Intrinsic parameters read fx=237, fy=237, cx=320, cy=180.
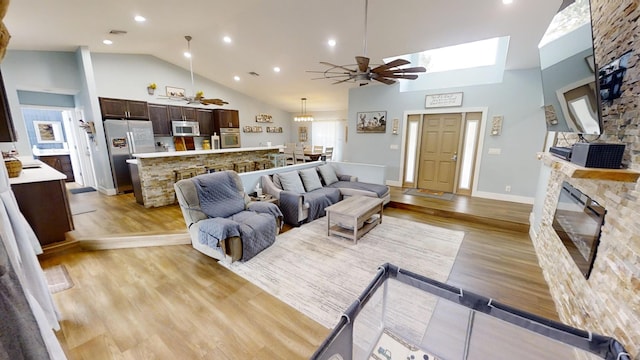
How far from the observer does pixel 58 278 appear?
95.0 inches

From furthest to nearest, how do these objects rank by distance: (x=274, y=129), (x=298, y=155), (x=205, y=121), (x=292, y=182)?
(x=274, y=129), (x=298, y=155), (x=205, y=121), (x=292, y=182)

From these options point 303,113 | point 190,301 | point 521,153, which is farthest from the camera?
point 303,113

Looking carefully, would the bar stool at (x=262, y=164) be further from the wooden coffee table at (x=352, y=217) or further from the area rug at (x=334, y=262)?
the wooden coffee table at (x=352, y=217)

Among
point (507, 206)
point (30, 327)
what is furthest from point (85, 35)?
point (507, 206)

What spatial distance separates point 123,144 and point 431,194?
693 cm

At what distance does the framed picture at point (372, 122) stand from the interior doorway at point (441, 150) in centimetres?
58

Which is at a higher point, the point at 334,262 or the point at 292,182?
the point at 292,182

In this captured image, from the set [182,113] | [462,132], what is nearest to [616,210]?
[462,132]

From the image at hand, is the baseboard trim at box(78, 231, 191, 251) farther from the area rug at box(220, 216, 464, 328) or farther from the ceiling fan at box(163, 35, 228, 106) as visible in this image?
the ceiling fan at box(163, 35, 228, 106)

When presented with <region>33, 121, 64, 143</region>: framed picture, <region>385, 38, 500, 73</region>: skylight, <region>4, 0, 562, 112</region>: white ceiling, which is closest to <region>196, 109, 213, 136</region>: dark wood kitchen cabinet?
<region>4, 0, 562, 112</region>: white ceiling

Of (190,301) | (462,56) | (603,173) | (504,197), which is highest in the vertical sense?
(462,56)

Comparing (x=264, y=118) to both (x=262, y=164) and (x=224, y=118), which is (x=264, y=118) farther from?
(x=262, y=164)

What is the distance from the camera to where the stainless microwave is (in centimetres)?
643

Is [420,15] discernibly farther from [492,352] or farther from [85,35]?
[85,35]
